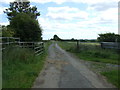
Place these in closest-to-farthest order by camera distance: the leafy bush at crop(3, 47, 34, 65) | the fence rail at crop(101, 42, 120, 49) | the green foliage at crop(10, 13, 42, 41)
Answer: the leafy bush at crop(3, 47, 34, 65), the fence rail at crop(101, 42, 120, 49), the green foliage at crop(10, 13, 42, 41)

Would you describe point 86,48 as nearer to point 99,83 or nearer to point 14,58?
point 14,58

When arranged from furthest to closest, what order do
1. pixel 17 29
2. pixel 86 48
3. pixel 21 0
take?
pixel 21 0
pixel 86 48
pixel 17 29

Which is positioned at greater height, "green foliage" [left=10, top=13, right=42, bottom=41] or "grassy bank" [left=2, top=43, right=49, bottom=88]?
"green foliage" [left=10, top=13, right=42, bottom=41]

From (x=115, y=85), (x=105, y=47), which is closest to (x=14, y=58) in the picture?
(x=115, y=85)

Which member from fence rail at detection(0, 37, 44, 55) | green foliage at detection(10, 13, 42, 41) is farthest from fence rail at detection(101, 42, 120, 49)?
green foliage at detection(10, 13, 42, 41)

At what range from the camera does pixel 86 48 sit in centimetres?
2172

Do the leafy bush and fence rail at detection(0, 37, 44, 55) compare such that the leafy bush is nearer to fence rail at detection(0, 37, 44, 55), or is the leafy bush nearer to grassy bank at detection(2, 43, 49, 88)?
grassy bank at detection(2, 43, 49, 88)

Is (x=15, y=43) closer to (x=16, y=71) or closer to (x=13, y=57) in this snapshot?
(x=13, y=57)

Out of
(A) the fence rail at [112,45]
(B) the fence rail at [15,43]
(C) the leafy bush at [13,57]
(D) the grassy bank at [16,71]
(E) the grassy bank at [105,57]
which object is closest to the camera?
(D) the grassy bank at [16,71]

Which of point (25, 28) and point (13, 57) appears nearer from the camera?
point (13, 57)

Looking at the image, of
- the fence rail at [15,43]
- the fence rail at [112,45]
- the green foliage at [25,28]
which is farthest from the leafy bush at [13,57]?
the fence rail at [112,45]

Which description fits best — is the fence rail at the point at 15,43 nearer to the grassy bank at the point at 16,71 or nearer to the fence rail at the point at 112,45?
the grassy bank at the point at 16,71

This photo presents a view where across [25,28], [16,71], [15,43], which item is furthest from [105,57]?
[16,71]

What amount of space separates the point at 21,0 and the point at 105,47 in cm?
2645
